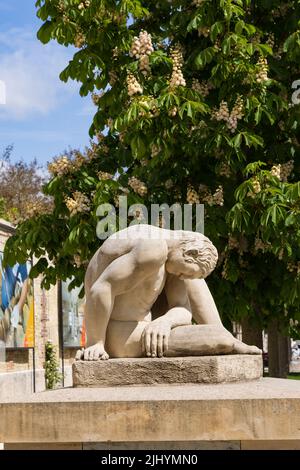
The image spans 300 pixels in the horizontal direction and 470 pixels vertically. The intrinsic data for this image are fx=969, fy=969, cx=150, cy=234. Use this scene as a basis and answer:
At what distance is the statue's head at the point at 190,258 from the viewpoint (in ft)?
24.8

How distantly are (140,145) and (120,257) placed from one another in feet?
10.5

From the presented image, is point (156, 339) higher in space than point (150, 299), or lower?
lower

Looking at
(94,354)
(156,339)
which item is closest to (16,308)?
(94,354)

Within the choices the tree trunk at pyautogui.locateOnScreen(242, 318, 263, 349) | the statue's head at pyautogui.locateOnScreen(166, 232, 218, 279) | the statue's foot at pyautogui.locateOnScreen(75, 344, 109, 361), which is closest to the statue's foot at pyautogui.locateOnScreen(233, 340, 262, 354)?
the statue's head at pyautogui.locateOnScreen(166, 232, 218, 279)

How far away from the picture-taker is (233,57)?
11070mm

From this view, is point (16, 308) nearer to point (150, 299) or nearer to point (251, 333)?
point (251, 333)

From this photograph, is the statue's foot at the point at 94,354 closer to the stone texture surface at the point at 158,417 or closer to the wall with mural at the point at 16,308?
the stone texture surface at the point at 158,417

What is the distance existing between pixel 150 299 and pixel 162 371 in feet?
2.46

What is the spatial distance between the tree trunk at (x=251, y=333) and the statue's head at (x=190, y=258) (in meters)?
5.07

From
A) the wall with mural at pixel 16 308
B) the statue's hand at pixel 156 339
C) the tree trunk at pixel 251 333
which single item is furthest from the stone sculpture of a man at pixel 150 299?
the wall with mural at pixel 16 308

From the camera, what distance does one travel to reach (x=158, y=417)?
6406 millimetres

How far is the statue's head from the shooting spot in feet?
24.8

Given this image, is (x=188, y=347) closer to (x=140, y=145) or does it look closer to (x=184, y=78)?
(x=140, y=145)
